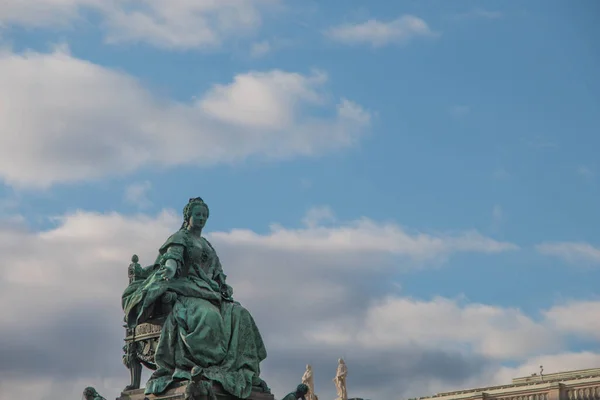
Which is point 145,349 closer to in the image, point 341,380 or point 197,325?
point 197,325

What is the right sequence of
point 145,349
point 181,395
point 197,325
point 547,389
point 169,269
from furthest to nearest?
point 547,389 < point 145,349 < point 169,269 < point 197,325 < point 181,395

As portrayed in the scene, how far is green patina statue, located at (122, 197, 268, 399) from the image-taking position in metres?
22.5

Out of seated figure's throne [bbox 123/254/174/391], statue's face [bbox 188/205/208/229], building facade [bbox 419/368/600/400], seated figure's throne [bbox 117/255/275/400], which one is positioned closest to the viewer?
seated figure's throne [bbox 117/255/275/400]

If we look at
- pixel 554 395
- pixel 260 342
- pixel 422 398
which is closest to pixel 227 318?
pixel 260 342

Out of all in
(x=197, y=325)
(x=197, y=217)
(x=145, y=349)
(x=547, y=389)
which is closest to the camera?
(x=197, y=325)

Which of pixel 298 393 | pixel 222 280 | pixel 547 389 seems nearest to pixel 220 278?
pixel 222 280

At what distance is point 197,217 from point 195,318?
2.15 m

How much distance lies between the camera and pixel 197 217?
23859mm

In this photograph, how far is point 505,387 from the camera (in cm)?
6222

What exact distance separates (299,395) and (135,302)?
3.56 metres

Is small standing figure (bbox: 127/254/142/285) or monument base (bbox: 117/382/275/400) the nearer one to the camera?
monument base (bbox: 117/382/275/400)

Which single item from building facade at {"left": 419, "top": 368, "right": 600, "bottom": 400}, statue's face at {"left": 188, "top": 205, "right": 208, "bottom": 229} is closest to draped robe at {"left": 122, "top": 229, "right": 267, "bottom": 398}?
statue's face at {"left": 188, "top": 205, "right": 208, "bottom": 229}

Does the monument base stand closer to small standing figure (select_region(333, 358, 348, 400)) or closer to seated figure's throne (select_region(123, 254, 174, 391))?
seated figure's throne (select_region(123, 254, 174, 391))

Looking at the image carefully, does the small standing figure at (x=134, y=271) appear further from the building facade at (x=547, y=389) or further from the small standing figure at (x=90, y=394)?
the building facade at (x=547, y=389)
